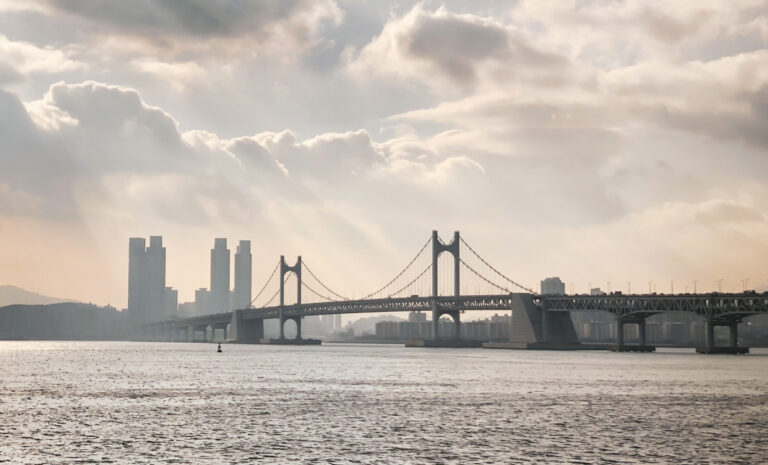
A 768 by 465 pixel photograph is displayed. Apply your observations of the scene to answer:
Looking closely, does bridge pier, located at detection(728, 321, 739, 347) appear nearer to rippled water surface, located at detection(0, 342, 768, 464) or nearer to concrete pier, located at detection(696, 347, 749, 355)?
Answer: concrete pier, located at detection(696, 347, 749, 355)

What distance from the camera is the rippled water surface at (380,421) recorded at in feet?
115

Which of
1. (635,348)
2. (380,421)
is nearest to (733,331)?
(635,348)

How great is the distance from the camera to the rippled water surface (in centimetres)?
3509

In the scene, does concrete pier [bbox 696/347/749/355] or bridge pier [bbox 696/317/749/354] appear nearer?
bridge pier [bbox 696/317/749/354]

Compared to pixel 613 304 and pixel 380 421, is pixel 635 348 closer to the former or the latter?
A: pixel 613 304

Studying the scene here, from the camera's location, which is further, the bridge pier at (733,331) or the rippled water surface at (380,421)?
the bridge pier at (733,331)

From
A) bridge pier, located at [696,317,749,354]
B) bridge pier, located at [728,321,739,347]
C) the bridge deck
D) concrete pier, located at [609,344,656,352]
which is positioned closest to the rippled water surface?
the bridge deck

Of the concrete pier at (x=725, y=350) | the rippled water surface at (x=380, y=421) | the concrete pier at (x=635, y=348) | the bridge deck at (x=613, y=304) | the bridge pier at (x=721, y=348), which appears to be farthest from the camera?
the concrete pier at (x=635, y=348)

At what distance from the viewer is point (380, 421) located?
45656 millimetres

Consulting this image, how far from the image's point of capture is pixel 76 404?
53.9 m

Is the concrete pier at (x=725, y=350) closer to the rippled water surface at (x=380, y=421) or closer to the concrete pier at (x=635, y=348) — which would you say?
the concrete pier at (x=635, y=348)

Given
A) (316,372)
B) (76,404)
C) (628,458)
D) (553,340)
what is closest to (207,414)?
(76,404)

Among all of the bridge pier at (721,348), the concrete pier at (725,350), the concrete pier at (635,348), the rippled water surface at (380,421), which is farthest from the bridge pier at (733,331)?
the rippled water surface at (380,421)

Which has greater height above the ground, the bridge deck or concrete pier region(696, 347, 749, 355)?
the bridge deck
